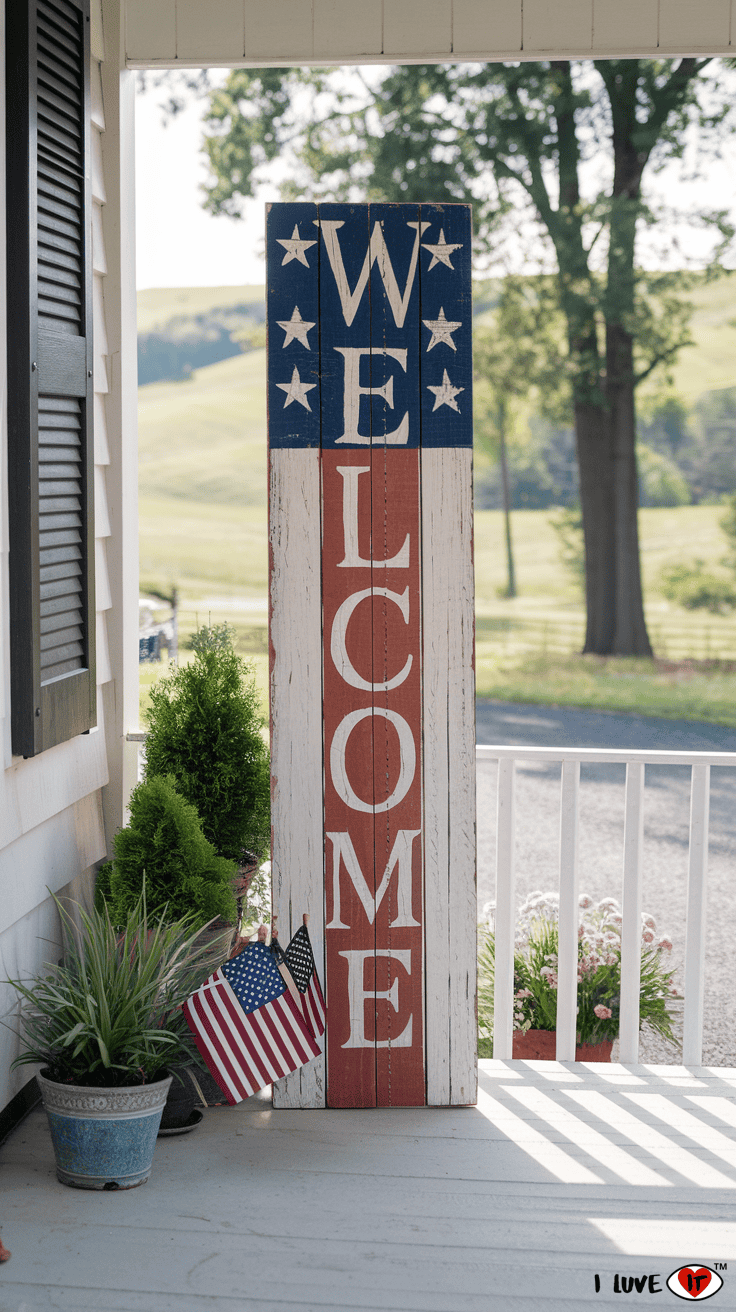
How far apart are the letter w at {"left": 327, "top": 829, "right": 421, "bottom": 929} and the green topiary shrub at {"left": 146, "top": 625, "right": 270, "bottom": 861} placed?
1.00 ft

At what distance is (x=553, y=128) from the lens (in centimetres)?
955

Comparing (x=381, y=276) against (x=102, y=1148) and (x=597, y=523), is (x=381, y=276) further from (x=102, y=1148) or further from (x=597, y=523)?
(x=597, y=523)

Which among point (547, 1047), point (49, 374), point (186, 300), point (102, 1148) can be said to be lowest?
point (547, 1047)

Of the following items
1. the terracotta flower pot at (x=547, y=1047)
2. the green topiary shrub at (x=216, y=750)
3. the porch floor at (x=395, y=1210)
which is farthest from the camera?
the terracotta flower pot at (x=547, y=1047)

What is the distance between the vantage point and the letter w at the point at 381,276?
2.43 metres

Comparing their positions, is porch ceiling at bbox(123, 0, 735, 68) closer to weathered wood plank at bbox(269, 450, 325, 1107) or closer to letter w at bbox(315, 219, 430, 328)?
letter w at bbox(315, 219, 430, 328)

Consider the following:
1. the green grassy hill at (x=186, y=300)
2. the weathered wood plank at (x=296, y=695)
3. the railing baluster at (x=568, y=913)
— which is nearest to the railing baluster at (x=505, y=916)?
the railing baluster at (x=568, y=913)

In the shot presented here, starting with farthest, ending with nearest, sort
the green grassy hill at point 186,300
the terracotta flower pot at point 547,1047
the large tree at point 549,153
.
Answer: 1. the green grassy hill at point 186,300
2. the large tree at point 549,153
3. the terracotta flower pot at point 547,1047

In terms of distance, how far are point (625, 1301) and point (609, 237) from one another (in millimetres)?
9248

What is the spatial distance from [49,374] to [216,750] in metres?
0.94

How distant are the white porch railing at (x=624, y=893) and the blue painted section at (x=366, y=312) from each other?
3.07 feet

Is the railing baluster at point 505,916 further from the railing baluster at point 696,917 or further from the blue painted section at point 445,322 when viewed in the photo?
the blue painted section at point 445,322

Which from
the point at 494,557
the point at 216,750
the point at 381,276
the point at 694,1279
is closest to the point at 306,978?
the point at 216,750

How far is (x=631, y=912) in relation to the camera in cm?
278
